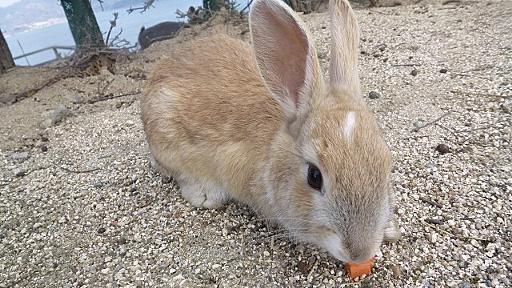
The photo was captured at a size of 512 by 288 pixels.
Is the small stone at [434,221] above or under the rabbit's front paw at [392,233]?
under

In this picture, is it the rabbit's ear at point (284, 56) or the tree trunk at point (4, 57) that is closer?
the rabbit's ear at point (284, 56)

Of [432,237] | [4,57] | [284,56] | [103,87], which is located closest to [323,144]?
[284,56]

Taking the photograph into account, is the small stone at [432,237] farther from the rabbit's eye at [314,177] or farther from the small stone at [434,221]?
the rabbit's eye at [314,177]

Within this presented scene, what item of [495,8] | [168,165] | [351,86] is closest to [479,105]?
[351,86]

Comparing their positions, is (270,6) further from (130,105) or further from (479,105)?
(130,105)

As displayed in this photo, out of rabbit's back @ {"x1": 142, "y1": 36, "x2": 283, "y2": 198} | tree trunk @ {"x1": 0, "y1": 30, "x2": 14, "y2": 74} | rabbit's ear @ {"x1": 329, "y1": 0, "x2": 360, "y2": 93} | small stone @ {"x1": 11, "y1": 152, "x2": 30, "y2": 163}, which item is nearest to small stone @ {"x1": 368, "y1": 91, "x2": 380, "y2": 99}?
rabbit's back @ {"x1": 142, "y1": 36, "x2": 283, "y2": 198}

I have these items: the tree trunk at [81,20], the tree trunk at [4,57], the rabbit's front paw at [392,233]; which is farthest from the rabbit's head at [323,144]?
the tree trunk at [4,57]
